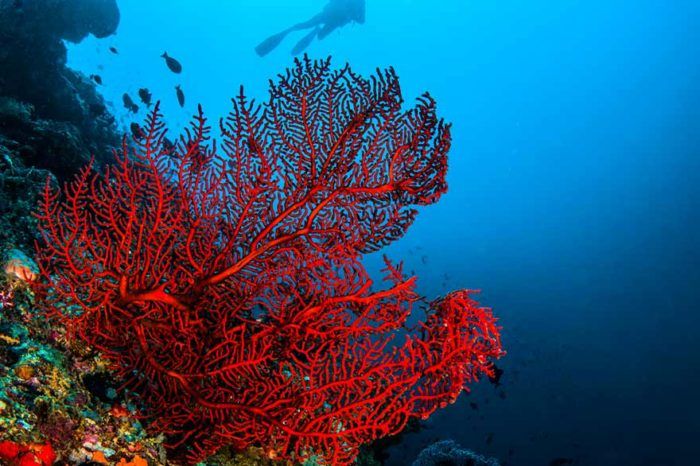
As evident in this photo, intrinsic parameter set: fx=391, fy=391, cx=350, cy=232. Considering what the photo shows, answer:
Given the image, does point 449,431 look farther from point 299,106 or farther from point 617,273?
point 617,273

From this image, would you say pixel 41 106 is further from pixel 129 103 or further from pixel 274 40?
pixel 274 40

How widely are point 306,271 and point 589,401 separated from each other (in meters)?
33.7

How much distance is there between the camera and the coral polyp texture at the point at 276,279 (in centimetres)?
308

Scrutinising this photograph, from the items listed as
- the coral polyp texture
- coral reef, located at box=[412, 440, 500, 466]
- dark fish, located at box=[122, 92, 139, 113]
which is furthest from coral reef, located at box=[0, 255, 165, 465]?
dark fish, located at box=[122, 92, 139, 113]

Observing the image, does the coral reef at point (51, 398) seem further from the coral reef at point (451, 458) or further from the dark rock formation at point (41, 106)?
the coral reef at point (451, 458)

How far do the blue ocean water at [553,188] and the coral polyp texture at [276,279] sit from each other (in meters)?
10.2

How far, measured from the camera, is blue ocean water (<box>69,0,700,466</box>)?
91.7ft

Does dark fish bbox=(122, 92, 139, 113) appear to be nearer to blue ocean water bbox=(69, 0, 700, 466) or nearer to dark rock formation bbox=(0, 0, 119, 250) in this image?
dark rock formation bbox=(0, 0, 119, 250)

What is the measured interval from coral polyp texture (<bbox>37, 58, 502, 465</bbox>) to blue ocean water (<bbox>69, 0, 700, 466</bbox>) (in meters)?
10.2

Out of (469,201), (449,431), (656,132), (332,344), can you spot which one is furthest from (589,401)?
(469,201)

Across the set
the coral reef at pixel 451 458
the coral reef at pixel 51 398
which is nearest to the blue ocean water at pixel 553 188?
the coral reef at pixel 451 458

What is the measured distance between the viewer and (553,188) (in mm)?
84812

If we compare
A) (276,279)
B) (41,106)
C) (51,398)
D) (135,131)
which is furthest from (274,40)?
(51,398)

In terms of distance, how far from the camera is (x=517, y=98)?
11656 cm
